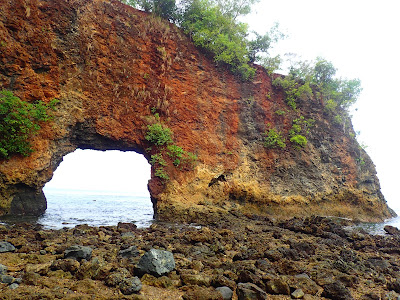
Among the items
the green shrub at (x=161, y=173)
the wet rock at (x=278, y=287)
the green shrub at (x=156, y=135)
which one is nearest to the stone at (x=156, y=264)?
the wet rock at (x=278, y=287)

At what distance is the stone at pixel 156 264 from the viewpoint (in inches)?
193

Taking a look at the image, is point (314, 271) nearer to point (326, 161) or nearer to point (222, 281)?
point (222, 281)

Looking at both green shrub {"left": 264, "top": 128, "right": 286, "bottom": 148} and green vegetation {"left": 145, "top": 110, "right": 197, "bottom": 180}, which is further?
green shrub {"left": 264, "top": 128, "right": 286, "bottom": 148}

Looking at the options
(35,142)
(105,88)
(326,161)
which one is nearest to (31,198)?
(35,142)

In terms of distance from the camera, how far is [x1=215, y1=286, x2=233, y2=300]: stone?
4297mm

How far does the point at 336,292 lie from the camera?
15.5 feet

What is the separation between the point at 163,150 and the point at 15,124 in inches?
323

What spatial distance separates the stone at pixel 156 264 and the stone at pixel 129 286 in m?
0.54

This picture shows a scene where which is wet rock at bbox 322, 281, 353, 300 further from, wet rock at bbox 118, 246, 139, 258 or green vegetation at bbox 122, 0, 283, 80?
green vegetation at bbox 122, 0, 283, 80

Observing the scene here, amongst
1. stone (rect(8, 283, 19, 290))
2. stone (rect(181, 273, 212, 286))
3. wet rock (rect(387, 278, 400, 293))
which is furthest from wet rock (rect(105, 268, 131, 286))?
wet rock (rect(387, 278, 400, 293))

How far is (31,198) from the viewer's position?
46.8 ft

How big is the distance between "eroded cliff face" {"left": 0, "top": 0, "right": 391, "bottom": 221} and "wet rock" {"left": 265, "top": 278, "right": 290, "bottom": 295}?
35.8ft

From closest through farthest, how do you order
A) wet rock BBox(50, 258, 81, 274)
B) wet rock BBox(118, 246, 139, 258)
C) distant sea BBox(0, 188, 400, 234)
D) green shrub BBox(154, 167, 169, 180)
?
wet rock BBox(50, 258, 81, 274) → wet rock BBox(118, 246, 139, 258) → distant sea BBox(0, 188, 400, 234) → green shrub BBox(154, 167, 169, 180)

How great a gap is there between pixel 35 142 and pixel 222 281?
13496 millimetres
